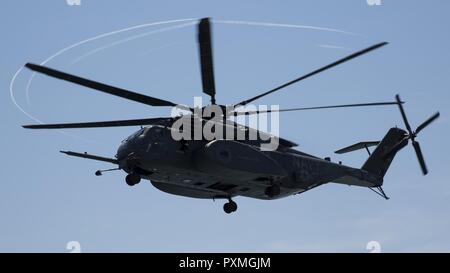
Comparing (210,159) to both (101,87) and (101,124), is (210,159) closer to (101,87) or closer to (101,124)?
(101,124)

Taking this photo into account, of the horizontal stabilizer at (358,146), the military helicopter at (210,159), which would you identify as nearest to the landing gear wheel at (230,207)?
the military helicopter at (210,159)

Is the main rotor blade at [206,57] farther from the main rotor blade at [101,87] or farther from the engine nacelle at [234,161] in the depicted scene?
the engine nacelle at [234,161]

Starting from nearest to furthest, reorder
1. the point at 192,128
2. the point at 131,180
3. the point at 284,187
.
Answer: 1. the point at 131,180
2. the point at 192,128
3. the point at 284,187

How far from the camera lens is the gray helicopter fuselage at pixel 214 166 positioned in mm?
31812

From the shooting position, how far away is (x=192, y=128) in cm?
3325

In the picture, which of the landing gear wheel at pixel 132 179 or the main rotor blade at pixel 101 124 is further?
the main rotor blade at pixel 101 124

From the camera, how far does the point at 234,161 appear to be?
32938 mm

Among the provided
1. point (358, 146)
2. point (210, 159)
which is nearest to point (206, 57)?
point (210, 159)

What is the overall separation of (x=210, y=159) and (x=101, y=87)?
6.85 m
